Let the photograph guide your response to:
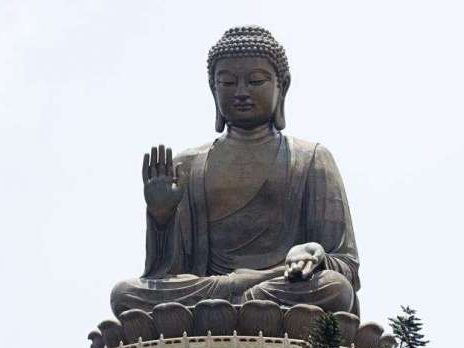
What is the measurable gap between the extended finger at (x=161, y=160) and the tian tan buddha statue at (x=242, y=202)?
0.04 feet

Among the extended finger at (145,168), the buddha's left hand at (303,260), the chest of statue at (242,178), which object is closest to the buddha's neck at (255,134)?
the chest of statue at (242,178)

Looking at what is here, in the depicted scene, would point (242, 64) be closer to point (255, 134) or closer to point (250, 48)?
point (250, 48)

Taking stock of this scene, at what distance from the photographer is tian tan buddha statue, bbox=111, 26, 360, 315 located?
29.5m

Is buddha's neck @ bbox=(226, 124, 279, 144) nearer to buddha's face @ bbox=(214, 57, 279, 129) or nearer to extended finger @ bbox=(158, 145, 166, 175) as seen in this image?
buddha's face @ bbox=(214, 57, 279, 129)

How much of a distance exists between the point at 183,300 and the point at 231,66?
3247mm

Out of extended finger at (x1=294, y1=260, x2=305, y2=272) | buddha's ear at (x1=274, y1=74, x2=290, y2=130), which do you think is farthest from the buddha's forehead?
extended finger at (x1=294, y1=260, x2=305, y2=272)

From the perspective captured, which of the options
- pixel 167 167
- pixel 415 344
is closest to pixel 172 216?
pixel 167 167

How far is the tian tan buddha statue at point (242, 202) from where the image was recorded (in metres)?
29.5

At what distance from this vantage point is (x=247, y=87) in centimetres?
3100

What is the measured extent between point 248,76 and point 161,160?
6.39 ft

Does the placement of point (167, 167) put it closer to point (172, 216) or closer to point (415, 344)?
point (172, 216)

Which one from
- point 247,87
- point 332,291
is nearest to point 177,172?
point 247,87

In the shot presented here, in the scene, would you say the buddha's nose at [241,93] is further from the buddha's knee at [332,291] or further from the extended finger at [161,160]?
the buddha's knee at [332,291]

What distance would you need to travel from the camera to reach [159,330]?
28.6 metres
